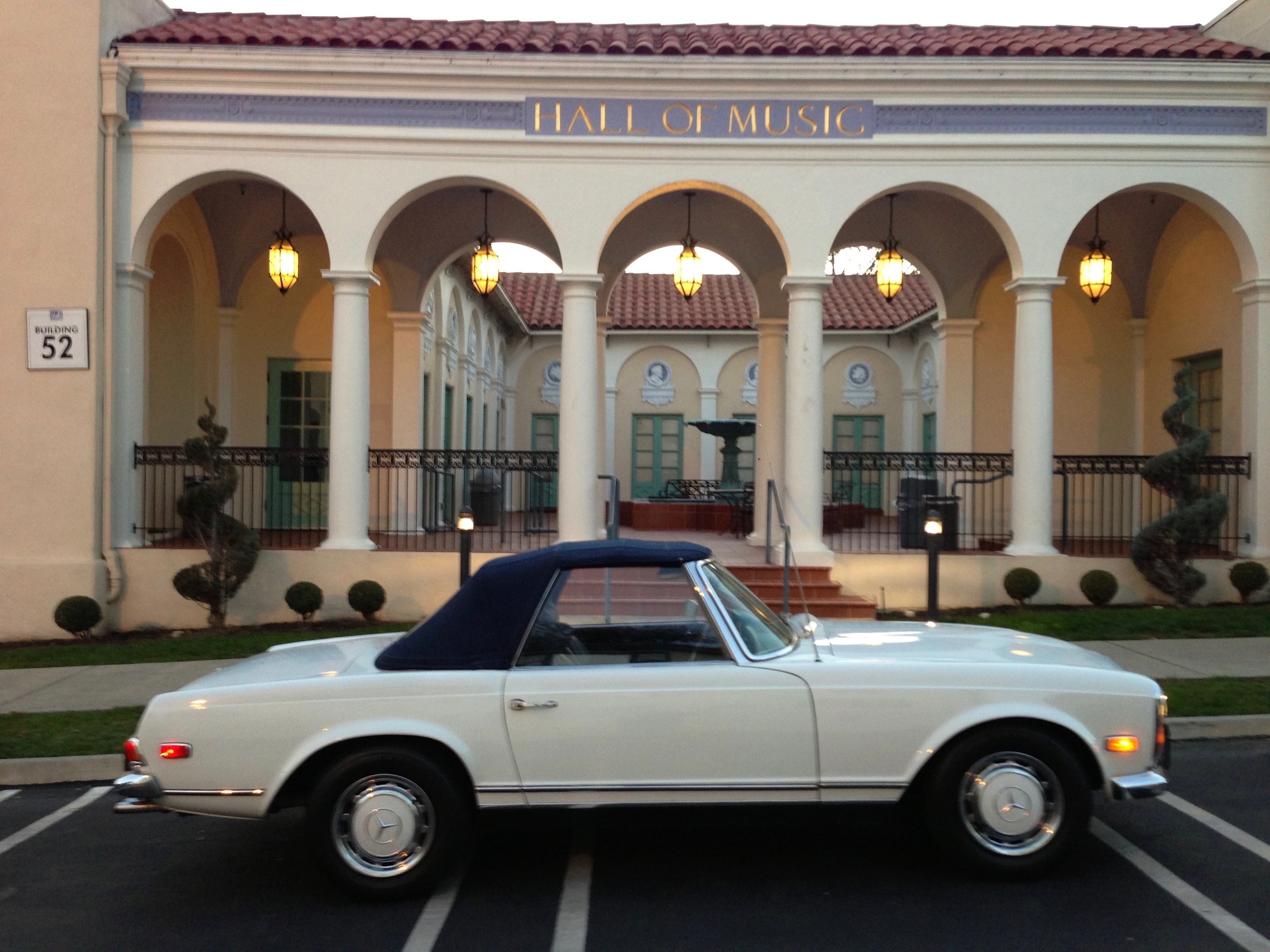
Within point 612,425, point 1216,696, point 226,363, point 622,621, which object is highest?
point 226,363

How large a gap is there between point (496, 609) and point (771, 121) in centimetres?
851

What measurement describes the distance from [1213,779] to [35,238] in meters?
11.5

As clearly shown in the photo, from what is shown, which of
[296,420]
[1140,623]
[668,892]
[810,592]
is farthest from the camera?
[296,420]

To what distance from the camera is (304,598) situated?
1143 cm

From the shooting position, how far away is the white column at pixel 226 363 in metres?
15.5

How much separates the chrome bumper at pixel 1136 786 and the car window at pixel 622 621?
1.67 metres

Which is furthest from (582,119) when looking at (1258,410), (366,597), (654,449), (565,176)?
(654,449)

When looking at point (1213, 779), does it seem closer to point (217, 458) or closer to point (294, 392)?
point (217, 458)

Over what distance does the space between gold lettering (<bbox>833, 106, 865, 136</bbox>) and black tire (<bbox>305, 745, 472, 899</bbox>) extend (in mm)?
9268

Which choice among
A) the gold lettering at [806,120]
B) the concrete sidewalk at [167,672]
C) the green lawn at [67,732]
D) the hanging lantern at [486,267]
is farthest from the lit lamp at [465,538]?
the gold lettering at [806,120]

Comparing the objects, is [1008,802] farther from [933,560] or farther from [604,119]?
[604,119]

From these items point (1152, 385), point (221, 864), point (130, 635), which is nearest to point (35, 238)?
point (130, 635)

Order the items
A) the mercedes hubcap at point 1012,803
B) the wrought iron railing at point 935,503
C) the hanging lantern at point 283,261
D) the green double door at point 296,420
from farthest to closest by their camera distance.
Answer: the green double door at point 296,420 → the hanging lantern at point 283,261 → the wrought iron railing at point 935,503 → the mercedes hubcap at point 1012,803

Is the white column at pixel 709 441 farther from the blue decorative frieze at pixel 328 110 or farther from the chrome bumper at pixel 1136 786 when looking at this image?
the chrome bumper at pixel 1136 786
